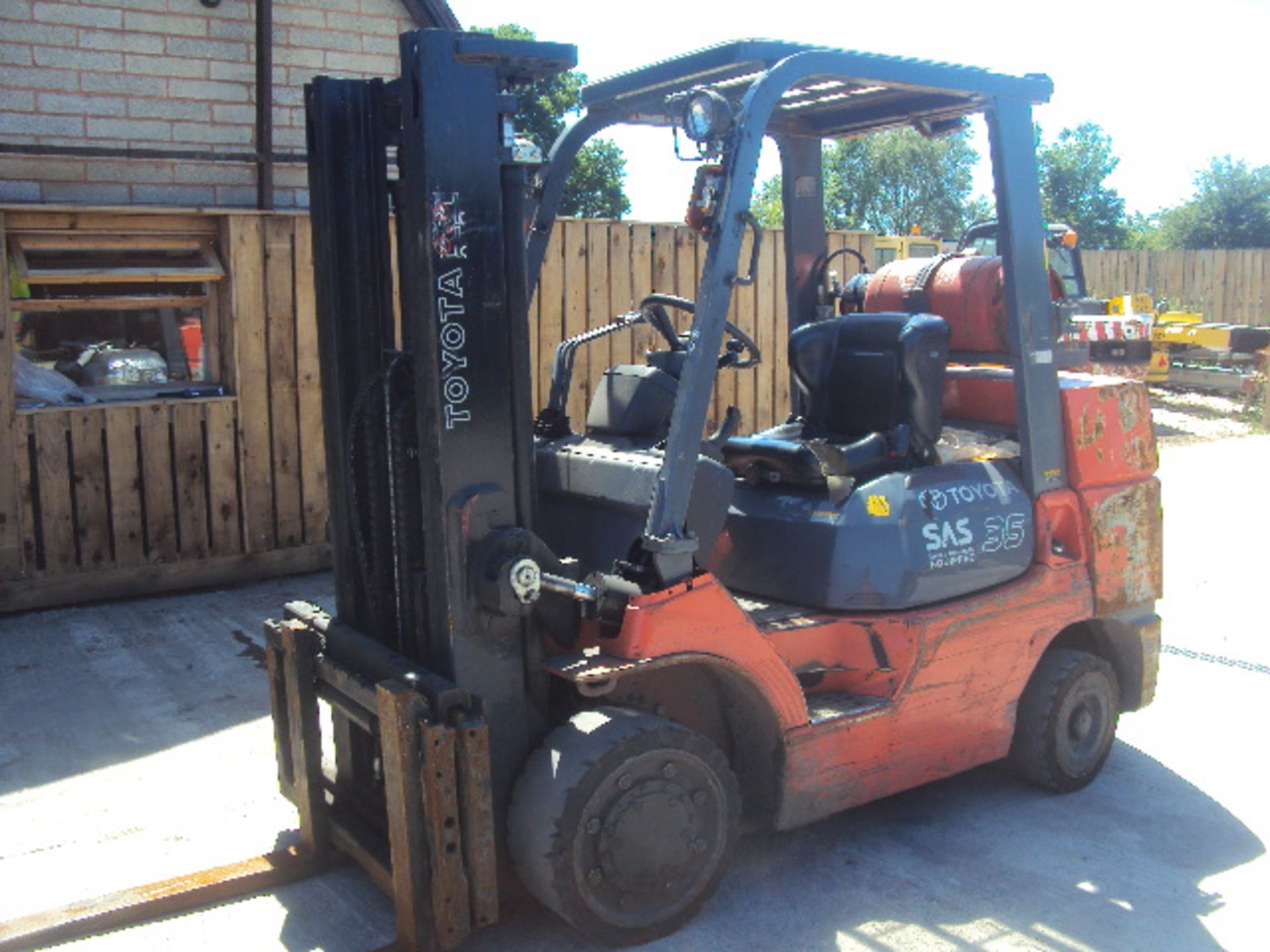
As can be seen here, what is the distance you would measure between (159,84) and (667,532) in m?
7.18

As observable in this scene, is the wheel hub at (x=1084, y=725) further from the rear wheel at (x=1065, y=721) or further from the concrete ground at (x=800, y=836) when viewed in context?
the concrete ground at (x=800, y=836)

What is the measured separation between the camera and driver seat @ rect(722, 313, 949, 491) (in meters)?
4.82

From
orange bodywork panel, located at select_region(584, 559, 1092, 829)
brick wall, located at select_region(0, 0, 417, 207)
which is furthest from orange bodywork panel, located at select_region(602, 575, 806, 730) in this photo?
brick wall, located at select_region(0, 0, 417, 207)

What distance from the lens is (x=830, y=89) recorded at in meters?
5.18

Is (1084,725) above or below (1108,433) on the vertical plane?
below

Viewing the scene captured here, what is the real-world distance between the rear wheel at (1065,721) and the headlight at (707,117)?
2.61 metres

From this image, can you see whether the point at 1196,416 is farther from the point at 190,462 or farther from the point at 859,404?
the point at 859,404

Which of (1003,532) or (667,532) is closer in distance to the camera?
(667,532)

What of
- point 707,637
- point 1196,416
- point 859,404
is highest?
point 859,404

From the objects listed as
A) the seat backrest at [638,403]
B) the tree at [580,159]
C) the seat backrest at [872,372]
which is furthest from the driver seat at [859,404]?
the tree at [580,159]

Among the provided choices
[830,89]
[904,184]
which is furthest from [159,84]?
[904,184]

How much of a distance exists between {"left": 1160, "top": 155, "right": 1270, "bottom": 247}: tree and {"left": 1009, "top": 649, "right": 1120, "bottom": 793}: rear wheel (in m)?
65.1

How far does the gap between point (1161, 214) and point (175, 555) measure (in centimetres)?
7425

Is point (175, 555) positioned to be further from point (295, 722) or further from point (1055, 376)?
point (1055, 376)
